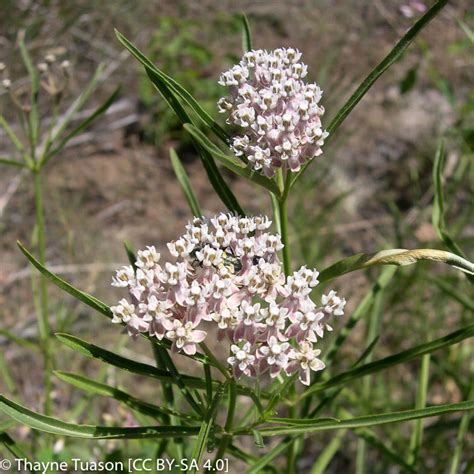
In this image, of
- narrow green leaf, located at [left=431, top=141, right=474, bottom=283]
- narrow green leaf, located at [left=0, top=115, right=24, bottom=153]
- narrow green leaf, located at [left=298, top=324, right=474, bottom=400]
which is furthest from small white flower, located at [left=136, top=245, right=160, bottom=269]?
narrow green leaf, located at [left=0, top=115, right=24, bottom=153]

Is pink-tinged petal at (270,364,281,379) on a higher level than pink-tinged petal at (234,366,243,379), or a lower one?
higher

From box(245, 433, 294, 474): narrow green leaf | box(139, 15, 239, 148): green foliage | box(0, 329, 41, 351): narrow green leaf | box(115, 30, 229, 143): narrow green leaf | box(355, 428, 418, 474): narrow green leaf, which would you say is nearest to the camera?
box(115, 30, 229, 143): narrow green leaf

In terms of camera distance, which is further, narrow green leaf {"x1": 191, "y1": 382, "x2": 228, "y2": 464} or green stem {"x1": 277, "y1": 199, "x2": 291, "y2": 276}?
green stem {"x1": 277, "y1": 199, "x2": 291, "y2": 276}

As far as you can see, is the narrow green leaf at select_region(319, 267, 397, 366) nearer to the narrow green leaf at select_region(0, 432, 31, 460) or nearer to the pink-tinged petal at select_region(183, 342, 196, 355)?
the pink-tinged petal at select_region(183, 342, 196, 355)

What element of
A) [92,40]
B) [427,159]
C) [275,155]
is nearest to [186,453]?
[275,155]

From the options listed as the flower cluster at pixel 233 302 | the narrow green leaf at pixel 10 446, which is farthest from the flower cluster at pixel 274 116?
the narrow green leaf at pixel 10 446

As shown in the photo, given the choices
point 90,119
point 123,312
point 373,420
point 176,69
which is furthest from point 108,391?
point 176,69

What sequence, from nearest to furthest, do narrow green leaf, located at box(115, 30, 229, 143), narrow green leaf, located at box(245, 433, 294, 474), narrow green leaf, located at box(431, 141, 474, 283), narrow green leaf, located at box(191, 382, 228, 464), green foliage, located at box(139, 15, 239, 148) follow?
narrow green leaf, located at box(191, 382, 228, 464) → narrow green leaf, located at box(115, 30, 229, 143) → narrow green leaf, located at box(245, 433, 294, 474) → narrow green leaf, located at box(431, 141, 474, 283) → green foliage, located at box(139, 15, 239, 148)

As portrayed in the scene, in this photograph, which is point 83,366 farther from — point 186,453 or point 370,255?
point 370,255
